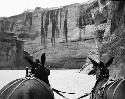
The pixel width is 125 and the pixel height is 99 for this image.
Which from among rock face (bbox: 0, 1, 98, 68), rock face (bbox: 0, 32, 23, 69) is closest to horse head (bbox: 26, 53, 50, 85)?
rock face (bbox: 0, 32, 23, 69)

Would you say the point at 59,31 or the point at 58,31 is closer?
the point at 59,31

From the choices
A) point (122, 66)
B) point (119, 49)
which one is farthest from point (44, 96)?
point (119, 49)

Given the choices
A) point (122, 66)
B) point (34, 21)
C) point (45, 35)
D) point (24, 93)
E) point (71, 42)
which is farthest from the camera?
point (34, 21)

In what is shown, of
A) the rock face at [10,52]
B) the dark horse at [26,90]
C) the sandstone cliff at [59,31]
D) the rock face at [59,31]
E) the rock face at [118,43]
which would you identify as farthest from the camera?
the sandstone cliff at [59,31]

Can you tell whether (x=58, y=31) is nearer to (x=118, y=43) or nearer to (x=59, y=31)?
(x=59, y=31)

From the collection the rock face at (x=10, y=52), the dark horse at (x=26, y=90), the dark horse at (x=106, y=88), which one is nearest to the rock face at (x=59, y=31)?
the rock face at (x=10, y=52)

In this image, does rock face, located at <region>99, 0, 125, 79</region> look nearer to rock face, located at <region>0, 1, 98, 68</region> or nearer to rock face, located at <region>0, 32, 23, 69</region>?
rock face, located at <region>0, 32, 23, 69</region>

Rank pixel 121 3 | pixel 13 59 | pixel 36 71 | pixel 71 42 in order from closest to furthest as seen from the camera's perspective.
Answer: pixel 36 71
pixel 121 3
pixel 13 59
pixel 71 42

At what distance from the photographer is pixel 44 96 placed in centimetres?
564

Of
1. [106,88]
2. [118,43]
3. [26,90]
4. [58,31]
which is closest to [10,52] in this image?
[58,31]

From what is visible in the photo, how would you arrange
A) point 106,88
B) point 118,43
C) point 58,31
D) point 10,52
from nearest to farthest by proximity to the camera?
point 106,88 < point 118,43 < point 10,52 < point 58,31

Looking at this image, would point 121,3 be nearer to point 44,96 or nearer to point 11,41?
point 44,96

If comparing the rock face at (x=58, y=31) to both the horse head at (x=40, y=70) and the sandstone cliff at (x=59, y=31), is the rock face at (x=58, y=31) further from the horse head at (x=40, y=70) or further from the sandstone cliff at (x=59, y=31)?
the horse head at (x=40, y=70)

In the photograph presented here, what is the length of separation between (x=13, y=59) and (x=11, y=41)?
5551 millimetres
